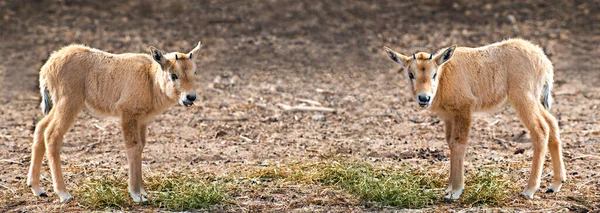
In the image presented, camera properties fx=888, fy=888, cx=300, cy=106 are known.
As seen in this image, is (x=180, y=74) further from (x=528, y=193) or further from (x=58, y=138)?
(x=528, y=193)

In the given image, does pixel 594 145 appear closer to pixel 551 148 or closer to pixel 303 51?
pixel 551 148

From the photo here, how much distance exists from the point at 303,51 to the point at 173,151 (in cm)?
527

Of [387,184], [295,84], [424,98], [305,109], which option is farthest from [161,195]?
[295,84]

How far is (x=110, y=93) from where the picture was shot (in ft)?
31.2

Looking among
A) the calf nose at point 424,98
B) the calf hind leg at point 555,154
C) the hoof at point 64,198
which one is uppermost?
the calf nose at point 424,98

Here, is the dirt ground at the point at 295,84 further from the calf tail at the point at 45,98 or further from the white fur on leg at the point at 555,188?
the calf tail at the point at 45,98

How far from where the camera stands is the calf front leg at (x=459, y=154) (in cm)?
928

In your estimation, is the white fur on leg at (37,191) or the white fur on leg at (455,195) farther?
the white fur on leg at (37,191)

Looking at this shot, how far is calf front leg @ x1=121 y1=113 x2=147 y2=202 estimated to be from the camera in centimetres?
926

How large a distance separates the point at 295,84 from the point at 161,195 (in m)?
5.84

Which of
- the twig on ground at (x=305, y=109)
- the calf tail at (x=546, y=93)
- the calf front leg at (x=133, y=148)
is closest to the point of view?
the calf front leg at (x=133, y=148)

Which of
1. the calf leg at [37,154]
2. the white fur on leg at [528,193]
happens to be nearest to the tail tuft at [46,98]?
the calf leg at [37,154]

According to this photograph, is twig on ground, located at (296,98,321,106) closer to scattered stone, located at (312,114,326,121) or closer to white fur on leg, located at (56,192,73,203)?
scattered stone, located at (312,114,326,121)

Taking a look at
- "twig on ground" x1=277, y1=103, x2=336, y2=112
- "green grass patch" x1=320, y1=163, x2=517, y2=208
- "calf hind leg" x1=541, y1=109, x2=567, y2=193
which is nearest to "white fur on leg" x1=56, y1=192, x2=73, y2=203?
"green grass patch" x1=320, y1=163, x2=517, y2=208
